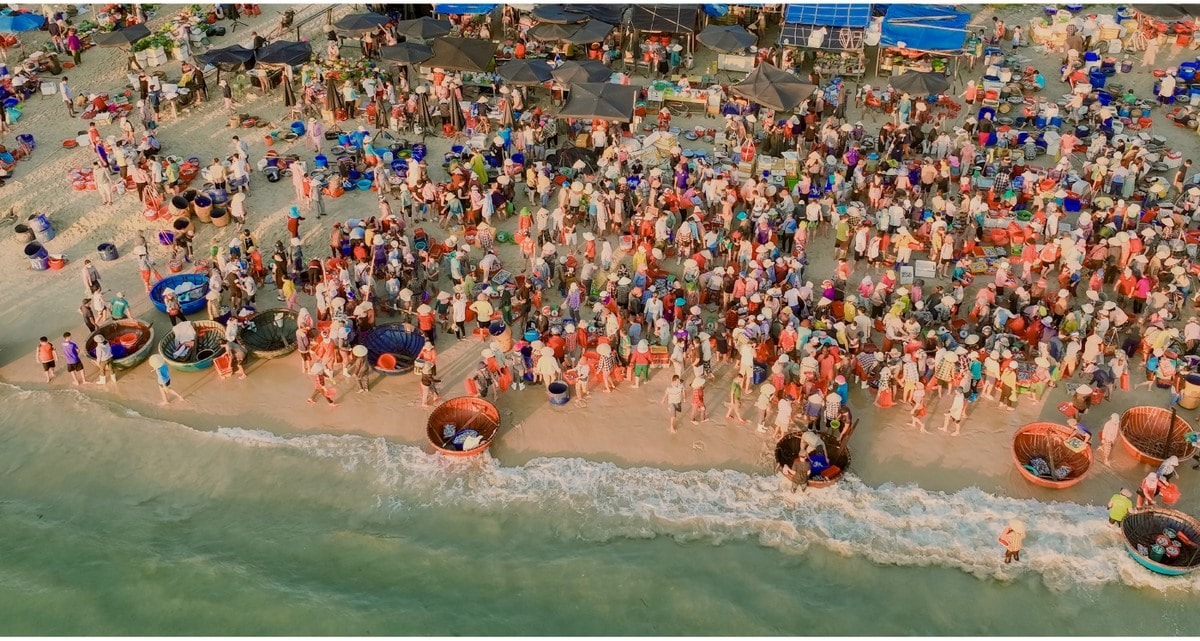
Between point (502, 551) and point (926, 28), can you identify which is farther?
point (926, 28)

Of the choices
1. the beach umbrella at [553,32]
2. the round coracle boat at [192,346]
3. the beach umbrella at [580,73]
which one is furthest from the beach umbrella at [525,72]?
the round coracle boat at [192,346]

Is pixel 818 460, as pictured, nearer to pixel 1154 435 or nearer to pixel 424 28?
pixel 1154 435

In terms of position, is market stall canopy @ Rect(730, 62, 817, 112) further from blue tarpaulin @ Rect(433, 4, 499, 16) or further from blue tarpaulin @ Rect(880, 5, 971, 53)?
blue tarpaulin @ Rect(433, 4, 499, 16)

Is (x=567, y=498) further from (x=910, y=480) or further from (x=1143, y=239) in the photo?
(x=1143, y=239)

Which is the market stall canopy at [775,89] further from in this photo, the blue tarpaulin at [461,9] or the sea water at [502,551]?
the sea water at [502,551]

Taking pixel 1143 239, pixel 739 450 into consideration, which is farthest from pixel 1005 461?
pixel 1143 239

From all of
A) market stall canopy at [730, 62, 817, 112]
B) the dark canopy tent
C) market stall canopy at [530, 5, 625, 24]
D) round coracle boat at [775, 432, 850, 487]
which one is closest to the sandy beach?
round coracle boat at [775, 432, 850, 487]

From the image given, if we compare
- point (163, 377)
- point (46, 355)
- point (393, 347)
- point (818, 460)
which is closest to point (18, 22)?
point (46, 355)
